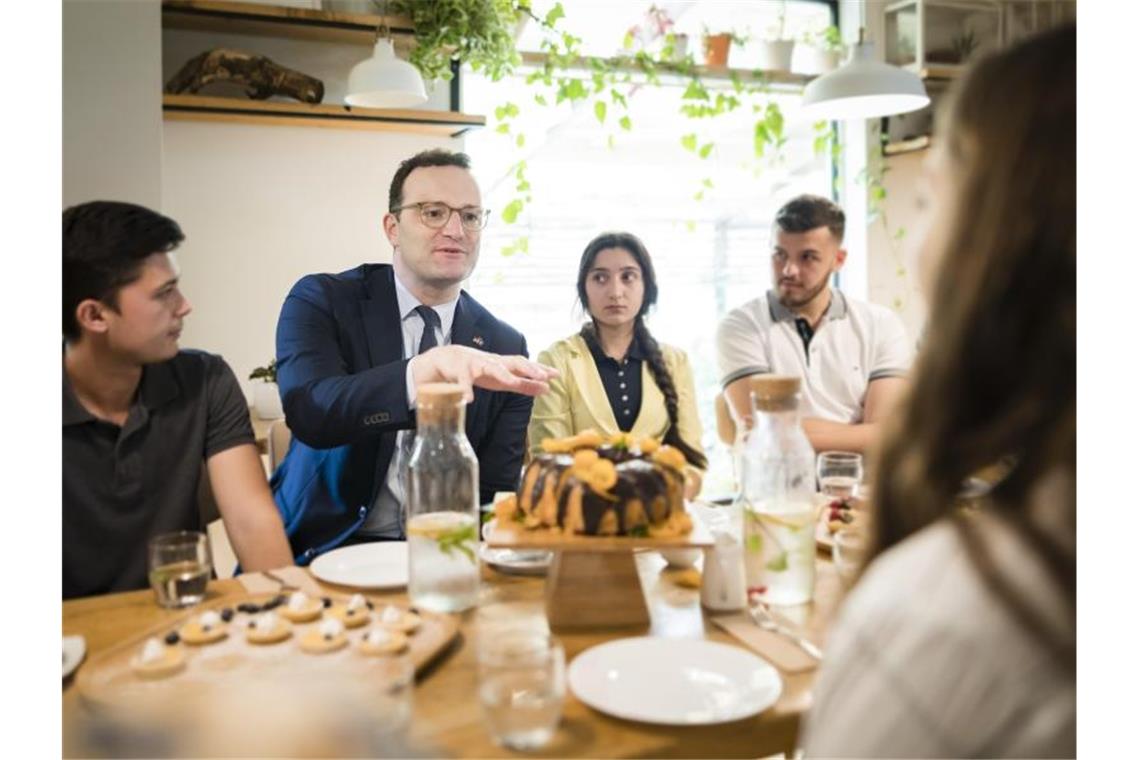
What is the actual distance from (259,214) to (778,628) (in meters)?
0.89

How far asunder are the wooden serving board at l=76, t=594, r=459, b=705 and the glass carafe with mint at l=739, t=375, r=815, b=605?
32 cm

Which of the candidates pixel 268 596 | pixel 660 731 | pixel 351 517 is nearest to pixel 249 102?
pixel 351 517

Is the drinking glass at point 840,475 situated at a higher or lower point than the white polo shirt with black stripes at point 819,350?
lower

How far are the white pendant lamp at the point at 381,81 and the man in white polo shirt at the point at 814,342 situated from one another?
92 cm

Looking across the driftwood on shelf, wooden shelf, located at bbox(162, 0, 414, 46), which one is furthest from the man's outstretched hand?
wooden shelf, located at bbox(162, 0, 414, 46)

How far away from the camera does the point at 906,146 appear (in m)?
2.37

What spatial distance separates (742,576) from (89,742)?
570mm

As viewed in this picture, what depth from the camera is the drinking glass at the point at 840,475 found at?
121 cm

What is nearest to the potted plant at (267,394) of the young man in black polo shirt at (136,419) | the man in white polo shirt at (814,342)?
the young man in black polo shirt at (136,419)

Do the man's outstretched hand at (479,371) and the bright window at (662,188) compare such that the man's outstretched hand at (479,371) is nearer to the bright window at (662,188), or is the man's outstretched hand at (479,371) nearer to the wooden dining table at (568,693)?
the wooden dining table at (568,693)

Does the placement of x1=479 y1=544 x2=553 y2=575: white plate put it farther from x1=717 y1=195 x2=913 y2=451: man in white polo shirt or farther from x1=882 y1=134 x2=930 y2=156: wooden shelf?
x1=882 y1=134 x2=930 y2=156: wooden shelf

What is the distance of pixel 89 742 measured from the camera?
27.1 inches

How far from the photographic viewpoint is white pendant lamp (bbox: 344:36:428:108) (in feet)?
4.84
